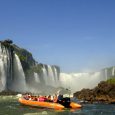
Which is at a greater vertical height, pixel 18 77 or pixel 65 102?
pixel 18 77

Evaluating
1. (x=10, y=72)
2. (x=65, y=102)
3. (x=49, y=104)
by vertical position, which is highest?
(x=10, y=72)

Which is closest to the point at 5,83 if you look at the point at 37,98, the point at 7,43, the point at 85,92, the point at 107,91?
the point at 7,43

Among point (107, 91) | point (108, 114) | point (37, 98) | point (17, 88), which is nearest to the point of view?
point (108, 114)

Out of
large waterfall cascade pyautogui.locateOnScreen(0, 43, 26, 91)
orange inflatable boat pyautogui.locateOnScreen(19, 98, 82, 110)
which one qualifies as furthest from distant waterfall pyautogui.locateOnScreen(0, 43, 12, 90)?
orange inflatable boat pyautogui.locateOnScreen(19, 98, 82, 110)

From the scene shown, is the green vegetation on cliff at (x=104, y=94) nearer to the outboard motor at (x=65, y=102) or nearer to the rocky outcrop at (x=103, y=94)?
the rocky outcrop at (x=103, y=94)

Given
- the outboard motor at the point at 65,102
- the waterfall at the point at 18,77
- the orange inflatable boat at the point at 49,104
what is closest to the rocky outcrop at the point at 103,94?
the orange inflatable boat at the point at 49,104

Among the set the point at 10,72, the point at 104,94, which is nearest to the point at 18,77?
the point at 10,72

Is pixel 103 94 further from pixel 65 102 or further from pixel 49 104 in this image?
pixel 49 104

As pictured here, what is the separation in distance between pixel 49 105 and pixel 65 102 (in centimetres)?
319

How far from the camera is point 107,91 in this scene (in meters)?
87.8

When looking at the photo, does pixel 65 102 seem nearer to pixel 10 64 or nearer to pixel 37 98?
pixel 37 98

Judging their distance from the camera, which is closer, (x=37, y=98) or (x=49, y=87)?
(x=37, y=98)

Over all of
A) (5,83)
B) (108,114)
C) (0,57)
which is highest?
(0,57)

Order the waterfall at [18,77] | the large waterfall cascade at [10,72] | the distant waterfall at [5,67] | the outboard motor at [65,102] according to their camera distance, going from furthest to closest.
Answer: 1. the waterfall at [18,77]
2. the large waterfall cascade at [10,72]
3. the distant waterfall at [5,67]
4. the outboard motor at [65,102]
